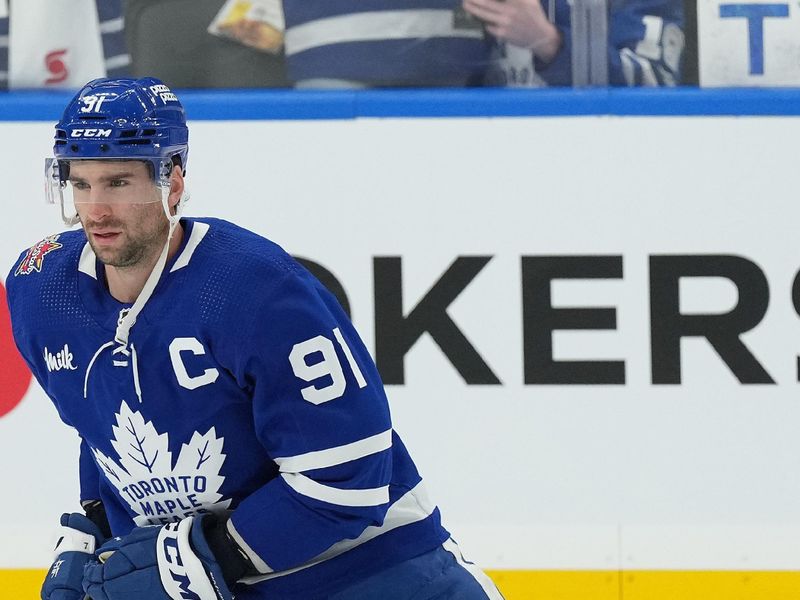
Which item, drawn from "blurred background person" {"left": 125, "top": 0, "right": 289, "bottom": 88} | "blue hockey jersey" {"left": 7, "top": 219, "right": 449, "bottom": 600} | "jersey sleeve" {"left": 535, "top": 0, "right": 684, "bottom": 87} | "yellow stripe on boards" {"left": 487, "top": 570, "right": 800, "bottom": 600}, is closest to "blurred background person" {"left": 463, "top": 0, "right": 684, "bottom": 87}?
"jersey sleeve" {"left": 535, "top": 0, "right": 684, "bottom": 87}

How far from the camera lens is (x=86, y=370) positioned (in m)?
1.86

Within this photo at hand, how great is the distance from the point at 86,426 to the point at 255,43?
1.11 meters

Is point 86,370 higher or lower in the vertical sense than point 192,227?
lower

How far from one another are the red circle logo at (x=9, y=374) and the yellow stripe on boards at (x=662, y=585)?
3.29 ft

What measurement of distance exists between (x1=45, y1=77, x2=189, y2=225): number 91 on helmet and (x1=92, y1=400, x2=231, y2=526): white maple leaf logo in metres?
0.25

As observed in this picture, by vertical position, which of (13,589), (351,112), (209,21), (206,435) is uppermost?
(209,21)

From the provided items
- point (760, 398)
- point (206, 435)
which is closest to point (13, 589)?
point (206, 435)

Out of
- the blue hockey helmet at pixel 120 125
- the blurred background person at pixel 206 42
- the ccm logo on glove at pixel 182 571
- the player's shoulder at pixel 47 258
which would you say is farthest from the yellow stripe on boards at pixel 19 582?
the blue hockey helmet at pixel 120 125

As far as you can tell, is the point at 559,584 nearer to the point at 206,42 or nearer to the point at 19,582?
the point at 19,582

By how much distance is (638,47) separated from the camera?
2738mm

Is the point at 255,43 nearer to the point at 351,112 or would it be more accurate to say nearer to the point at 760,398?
the point at 351,112

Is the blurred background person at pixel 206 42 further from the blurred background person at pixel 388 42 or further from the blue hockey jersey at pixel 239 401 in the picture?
the blue hockey jersey at pixel 239 401

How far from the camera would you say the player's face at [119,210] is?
5.81 feet

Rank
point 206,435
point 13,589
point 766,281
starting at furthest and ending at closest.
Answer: point 13,589, point 766,281, point 206,435
